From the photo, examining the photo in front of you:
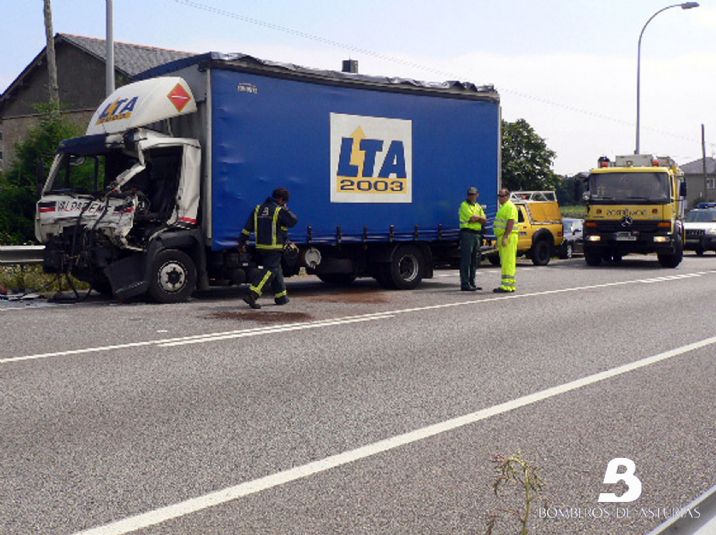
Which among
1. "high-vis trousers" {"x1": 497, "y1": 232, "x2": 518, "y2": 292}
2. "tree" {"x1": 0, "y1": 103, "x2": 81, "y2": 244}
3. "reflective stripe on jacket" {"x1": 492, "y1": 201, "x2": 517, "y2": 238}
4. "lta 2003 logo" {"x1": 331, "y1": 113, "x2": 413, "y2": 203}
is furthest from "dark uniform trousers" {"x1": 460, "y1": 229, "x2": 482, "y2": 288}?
"tree" {"x1": 0, "y1": 103, "x2": 81, "y2": 244}

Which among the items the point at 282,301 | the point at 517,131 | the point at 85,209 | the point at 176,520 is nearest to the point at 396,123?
Answer: the point at 282,301

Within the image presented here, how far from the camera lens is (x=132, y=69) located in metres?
39.2

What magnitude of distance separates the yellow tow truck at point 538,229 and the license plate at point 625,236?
1.92 meters

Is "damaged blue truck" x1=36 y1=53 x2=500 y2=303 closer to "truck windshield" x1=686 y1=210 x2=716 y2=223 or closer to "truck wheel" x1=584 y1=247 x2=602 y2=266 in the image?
"truck wheel" x1=584 y1=247 x2=602 y2=266

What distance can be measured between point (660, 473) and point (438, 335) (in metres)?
5.31

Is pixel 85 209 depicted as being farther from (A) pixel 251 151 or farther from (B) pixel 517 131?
(B) pixel 517 131

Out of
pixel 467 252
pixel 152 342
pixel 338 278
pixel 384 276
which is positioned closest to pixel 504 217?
pixel 467 252

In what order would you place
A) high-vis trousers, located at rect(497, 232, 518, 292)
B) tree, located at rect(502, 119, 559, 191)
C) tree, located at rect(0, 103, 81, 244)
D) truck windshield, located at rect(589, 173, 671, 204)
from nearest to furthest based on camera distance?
1. high-vis trousers, located at rect(497, 232, 518, 292)
2. tree, located at rect(0, 103, 81, 244)
3. truck windshield, located at rect(589, 173, 671, 204)
4. tree, located at rect(502, 119, 559, 191)

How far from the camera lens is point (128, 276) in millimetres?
12898

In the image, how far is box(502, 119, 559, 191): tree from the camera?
55094 mm

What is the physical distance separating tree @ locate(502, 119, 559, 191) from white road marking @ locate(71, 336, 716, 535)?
1905 inches

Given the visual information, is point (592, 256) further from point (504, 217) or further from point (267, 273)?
point (267, 273)

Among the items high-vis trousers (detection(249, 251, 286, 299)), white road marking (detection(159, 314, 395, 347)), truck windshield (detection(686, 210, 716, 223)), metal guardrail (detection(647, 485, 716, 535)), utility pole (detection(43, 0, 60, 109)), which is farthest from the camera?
truck windshield (detection(686, 210, 716, 223))

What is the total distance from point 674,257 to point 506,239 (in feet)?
32.7
